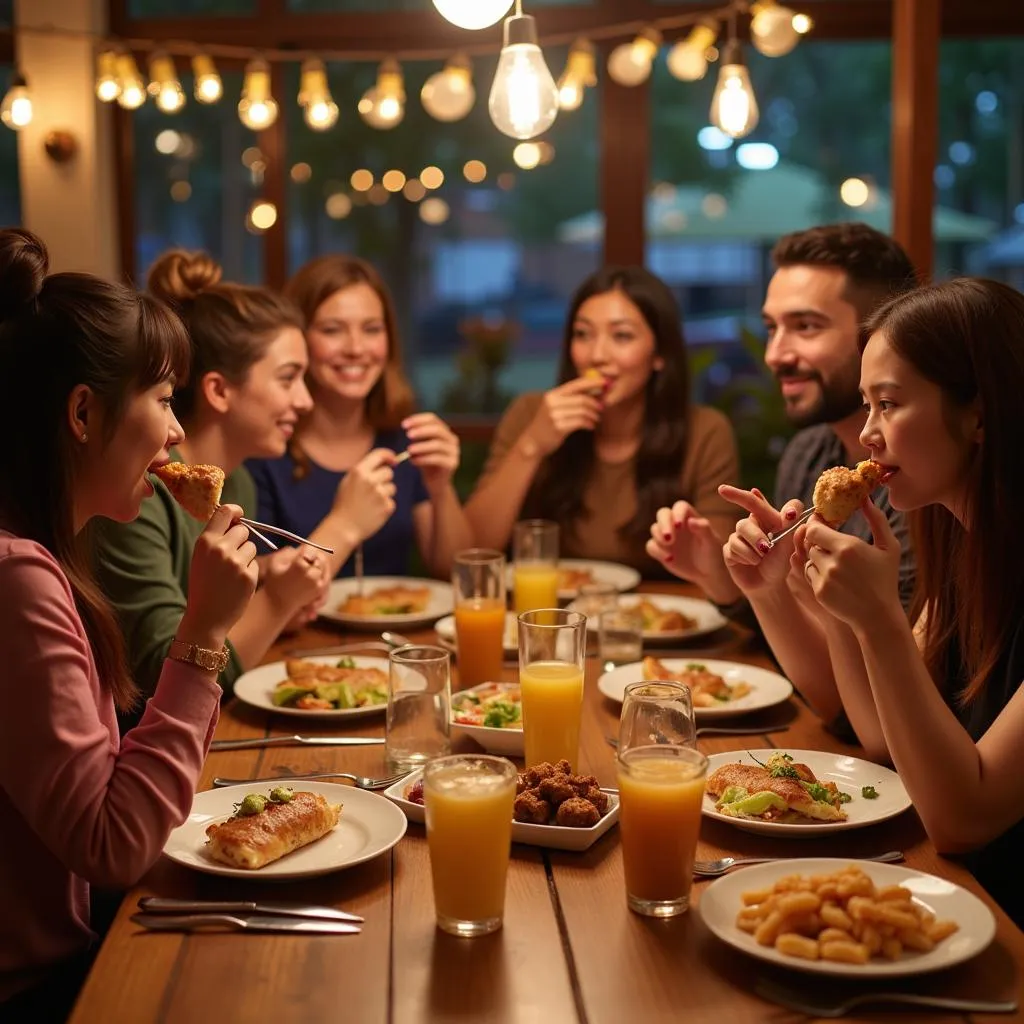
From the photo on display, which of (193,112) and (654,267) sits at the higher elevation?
(193,112)

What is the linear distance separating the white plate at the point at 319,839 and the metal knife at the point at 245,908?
1.6 inches

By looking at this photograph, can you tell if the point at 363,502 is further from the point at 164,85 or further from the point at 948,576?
the point at 164,85

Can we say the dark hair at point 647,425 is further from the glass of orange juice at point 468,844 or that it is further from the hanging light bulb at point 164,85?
the glass of orange juice at point 468,844

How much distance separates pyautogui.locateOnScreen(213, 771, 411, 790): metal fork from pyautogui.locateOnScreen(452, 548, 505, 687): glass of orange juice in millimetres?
540

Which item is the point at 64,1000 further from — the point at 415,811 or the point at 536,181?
the point at 536,181

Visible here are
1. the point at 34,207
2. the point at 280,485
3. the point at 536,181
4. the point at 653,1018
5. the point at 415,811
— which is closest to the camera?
the point at 653,1018

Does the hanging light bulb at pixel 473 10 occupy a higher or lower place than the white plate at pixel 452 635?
higher

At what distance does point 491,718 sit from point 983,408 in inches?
35.2

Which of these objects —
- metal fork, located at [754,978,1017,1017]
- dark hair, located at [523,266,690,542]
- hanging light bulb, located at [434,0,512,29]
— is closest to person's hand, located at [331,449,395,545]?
dark hair, located at [523,266,690,542]

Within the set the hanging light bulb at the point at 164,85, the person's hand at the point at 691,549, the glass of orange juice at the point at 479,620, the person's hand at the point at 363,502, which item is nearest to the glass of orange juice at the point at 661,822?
the glass of orange juice at the point at 479,620

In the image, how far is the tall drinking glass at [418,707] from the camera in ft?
6.40

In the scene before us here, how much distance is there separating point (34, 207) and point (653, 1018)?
4379mm

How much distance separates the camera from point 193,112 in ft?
17.6

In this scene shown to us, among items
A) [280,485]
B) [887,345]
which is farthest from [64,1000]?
[280,485]
